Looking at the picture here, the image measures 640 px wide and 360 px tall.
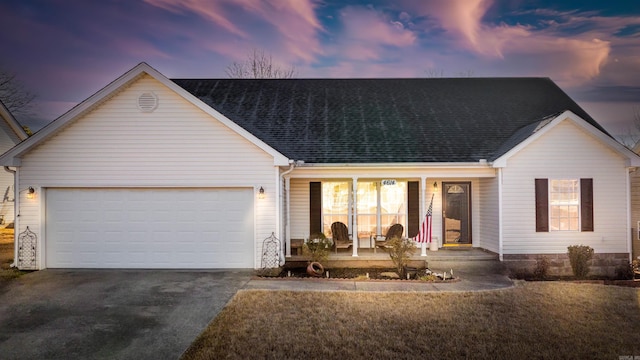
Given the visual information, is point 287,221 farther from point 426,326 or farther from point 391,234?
point 426,326

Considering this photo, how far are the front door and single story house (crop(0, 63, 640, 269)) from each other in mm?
33

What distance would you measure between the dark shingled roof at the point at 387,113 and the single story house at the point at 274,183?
0.32ft

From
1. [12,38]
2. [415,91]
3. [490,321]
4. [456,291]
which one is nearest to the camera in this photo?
[490,321]

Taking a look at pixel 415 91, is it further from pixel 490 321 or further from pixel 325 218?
pixel 490 321

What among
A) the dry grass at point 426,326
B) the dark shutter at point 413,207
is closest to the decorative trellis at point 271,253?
the dry grass at point 426,326

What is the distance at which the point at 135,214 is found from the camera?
10.9 m

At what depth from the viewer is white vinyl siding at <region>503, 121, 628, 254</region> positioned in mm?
11406

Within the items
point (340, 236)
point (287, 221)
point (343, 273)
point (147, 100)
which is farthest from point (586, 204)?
point (147, 100)

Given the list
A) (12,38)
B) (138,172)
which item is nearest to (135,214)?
(138,172)

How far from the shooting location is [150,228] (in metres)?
10.8

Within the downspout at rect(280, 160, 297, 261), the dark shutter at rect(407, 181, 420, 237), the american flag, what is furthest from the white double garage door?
the dark shutter at rect(407, 181, 420, 237)

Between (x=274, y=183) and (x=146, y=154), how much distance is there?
3.55 metres

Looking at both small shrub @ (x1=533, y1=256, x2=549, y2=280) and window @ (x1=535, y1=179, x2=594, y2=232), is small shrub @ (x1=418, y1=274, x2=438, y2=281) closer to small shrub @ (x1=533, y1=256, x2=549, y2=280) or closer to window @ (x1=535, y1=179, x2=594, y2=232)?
small shrub @ (x1=533, y1=256, x2=549, y2=280)

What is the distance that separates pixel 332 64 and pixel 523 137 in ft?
49.3
